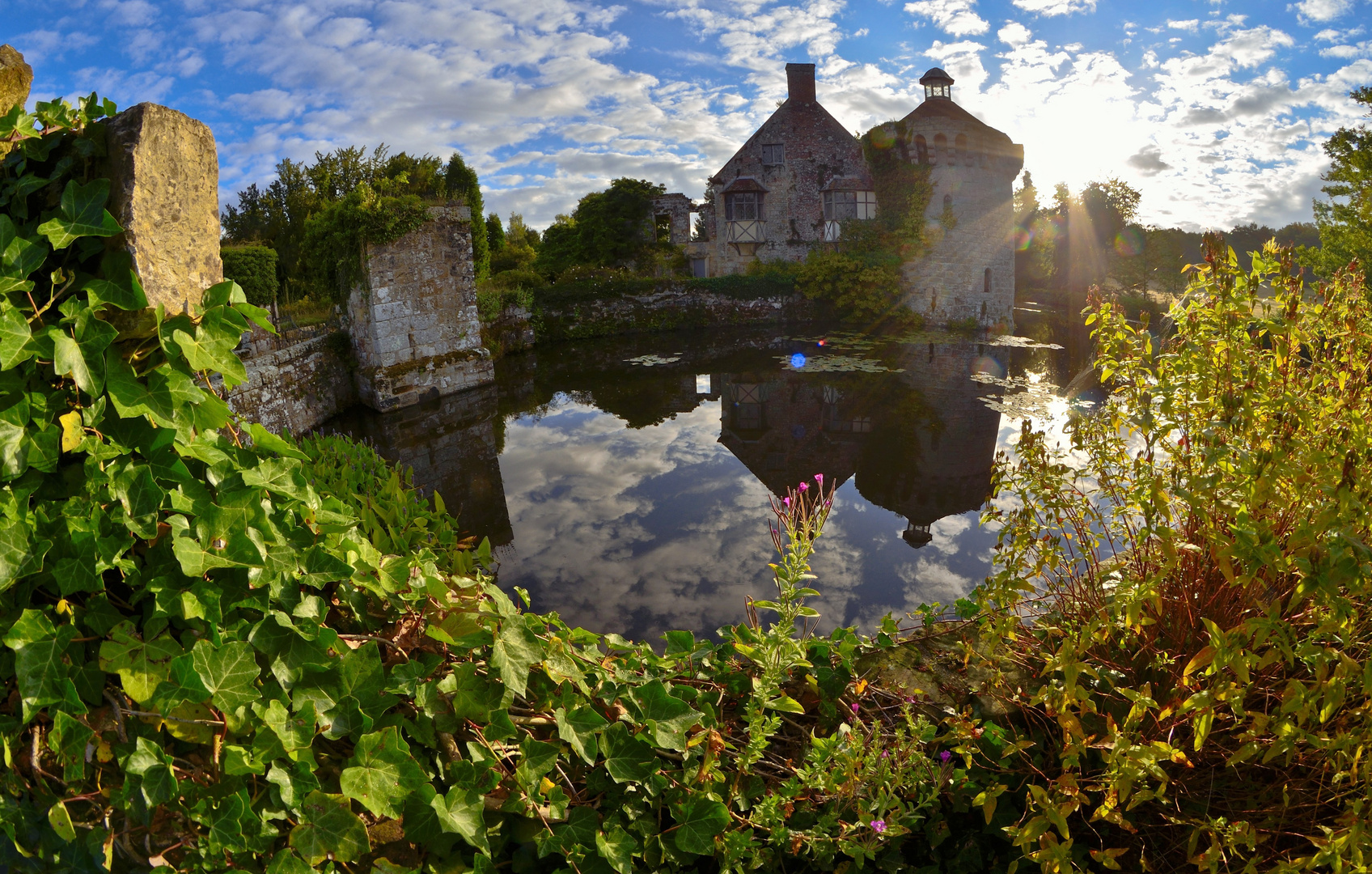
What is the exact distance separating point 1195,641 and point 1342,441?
790mm

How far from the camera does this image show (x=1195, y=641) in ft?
7.68

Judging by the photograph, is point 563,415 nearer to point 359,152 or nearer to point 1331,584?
point 1331,584

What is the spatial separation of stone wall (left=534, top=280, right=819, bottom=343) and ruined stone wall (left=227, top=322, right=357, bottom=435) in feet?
27.7

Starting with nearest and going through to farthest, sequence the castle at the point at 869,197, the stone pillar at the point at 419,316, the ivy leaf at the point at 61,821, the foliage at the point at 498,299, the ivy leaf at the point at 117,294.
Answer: the ivy leaf at the point at 61,821
the ivy leaf at the point at 117,294
the stone pillar at the point at 419,316
the foliage at the point at 498,299
the castle at the point at 869,197

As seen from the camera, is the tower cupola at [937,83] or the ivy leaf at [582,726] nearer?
the ivy leaf at [582,726]

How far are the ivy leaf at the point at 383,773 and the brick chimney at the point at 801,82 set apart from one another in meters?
32.1

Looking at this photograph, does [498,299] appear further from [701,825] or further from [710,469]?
[701,825]

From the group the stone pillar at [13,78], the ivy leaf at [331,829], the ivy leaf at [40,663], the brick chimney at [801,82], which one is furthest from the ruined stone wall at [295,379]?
the brick chimney at [801,82]

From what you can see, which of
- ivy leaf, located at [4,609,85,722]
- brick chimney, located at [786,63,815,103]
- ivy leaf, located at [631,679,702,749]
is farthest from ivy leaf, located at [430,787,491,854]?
brick chimney, located at [786,63,815,103]

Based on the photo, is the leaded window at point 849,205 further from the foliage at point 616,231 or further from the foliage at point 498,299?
the foliage at point 498,299

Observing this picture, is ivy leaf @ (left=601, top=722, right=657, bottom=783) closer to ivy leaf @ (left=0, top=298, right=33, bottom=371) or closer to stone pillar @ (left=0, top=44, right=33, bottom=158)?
ivy leaf @ (left=0, top=298, right=33, bottom=371)

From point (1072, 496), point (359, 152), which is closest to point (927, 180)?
point (359, 152)

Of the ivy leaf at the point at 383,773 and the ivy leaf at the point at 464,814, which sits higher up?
the ivy leaf at the point at 383,773

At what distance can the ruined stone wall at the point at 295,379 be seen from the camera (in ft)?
33.2
